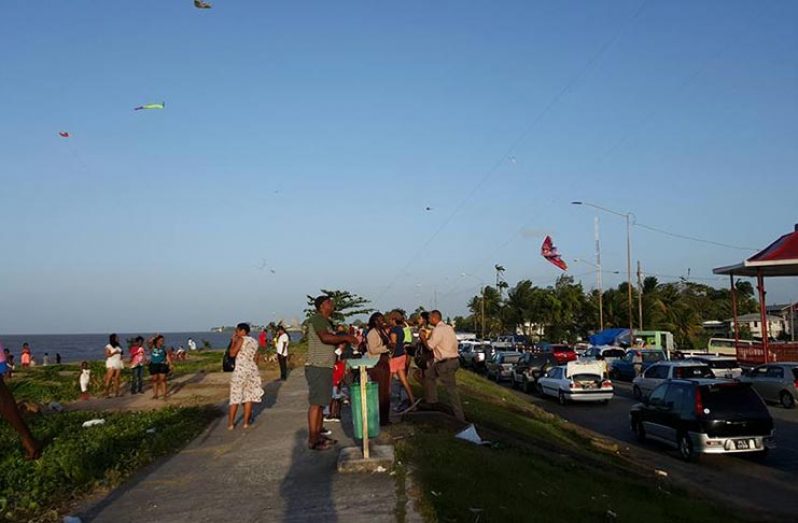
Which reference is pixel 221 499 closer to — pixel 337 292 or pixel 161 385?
pixel 161 385

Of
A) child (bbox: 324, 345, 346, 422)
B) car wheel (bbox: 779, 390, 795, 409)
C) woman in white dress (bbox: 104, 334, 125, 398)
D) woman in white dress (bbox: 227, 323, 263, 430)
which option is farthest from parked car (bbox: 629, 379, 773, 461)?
woman in white dress (bbox: 104, 334, 125, 398)

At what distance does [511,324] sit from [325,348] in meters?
81.2

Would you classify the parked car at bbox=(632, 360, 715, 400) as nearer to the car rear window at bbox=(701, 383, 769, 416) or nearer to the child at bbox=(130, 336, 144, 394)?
the car rear window at bbox=(701, 383, 769, 416)

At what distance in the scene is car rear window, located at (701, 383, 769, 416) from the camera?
13719 mm

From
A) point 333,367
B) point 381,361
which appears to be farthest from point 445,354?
point 333,367

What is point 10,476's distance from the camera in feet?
28.5

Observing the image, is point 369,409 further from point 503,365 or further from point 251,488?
point 503,365

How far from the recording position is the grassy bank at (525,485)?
289 inches

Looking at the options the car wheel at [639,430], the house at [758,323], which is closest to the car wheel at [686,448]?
the car wheel at [639,430]

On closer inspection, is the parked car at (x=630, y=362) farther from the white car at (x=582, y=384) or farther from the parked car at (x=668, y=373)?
the white car at (x=582, y=384)

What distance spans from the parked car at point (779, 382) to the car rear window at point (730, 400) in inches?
398

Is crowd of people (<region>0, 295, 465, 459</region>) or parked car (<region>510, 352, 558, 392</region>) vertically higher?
crowd of people (<region>0, 295, 465, 459</region>)

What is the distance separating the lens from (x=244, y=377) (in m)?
12.6

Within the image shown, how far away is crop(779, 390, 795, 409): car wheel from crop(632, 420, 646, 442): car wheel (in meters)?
8.77
